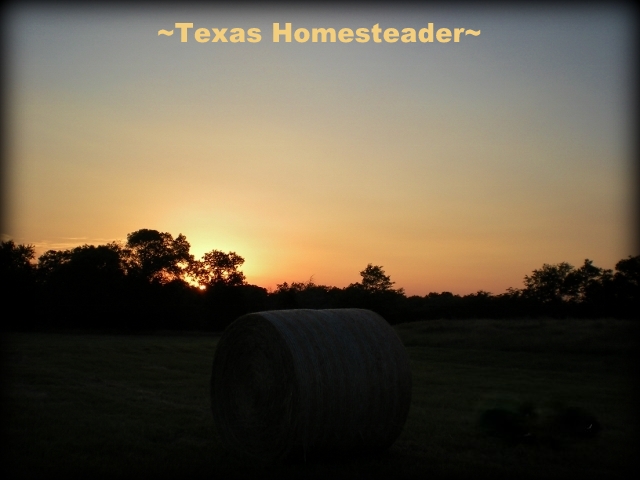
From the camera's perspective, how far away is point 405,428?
9.30 m

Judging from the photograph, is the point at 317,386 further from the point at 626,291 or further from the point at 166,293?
the point at 166,293

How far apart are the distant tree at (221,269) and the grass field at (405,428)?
91.4 ft

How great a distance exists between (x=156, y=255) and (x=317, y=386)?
164ft

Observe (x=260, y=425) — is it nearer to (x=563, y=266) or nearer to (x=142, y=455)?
(x=142, y=455)

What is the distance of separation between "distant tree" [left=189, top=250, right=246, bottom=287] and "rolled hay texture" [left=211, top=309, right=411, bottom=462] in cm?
3999

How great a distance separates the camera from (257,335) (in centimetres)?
848

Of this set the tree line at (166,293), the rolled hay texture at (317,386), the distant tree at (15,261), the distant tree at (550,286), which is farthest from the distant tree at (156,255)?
the rolled hay texture at (317,386)

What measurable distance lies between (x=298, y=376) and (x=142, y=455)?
1940 mm

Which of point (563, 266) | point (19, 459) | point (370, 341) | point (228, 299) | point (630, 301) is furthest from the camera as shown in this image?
point (228, 299)

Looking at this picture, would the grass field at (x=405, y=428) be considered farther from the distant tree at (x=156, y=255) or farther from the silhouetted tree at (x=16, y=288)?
the distant tree at (x=156, y=255)

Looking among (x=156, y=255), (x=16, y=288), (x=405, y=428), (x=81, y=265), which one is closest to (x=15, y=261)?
(x=16, y=288)

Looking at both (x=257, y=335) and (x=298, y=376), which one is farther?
(x=257, y=335)

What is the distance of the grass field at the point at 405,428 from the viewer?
712 cm

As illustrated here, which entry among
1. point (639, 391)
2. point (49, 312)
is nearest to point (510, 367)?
point (639, 391)
